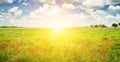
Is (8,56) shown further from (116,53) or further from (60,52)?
(116,53)

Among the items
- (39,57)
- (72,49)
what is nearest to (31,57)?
(39,57)

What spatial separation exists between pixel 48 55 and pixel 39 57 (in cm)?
62

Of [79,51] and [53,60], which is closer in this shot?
[53,60]

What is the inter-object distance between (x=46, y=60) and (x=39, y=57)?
20.8 inches

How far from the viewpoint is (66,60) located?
10922 millimetres

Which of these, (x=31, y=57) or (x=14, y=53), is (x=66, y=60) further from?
(x=14, y=53)

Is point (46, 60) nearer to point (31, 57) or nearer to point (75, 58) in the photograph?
point (31, 57)

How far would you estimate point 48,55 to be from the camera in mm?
11562

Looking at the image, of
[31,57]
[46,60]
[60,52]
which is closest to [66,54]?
[60,52]

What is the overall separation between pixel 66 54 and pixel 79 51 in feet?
3.66

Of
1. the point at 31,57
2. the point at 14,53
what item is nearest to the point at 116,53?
the point at 31,57

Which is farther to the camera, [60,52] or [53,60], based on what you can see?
[60,52]

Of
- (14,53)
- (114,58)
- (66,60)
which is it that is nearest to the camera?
(66,60)

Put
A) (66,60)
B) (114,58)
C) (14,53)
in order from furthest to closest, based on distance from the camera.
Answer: (14,53), (114,58), (66,60)
